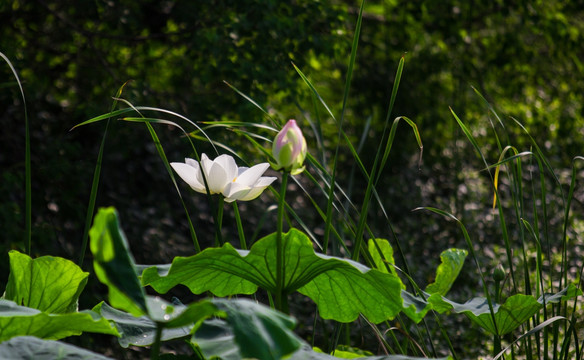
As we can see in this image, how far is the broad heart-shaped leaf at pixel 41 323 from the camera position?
0.66 metres

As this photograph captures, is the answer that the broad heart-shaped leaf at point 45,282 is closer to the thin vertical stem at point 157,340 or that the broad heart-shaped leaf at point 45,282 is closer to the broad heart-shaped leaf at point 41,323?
the broad heart-shaped leaf at point 41,323

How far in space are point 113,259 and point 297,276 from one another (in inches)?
14.1

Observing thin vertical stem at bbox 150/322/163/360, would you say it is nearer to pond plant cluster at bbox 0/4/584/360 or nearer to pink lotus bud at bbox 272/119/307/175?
pond plant cluster at bbox 0/4/584/360

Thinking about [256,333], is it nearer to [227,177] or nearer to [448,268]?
[227,177]

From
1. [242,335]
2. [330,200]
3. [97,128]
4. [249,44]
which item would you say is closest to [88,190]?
[97,128]

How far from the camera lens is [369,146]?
378 cm

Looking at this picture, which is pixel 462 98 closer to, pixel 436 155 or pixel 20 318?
pixel 436 155

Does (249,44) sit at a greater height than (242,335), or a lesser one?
lesser

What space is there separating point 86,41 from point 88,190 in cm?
60

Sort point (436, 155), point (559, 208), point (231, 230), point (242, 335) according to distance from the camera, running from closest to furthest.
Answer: point (242, 335), point (231, 230), point (559, 208), point (436, 155)

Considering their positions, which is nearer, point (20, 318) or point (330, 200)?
point (20, 318)

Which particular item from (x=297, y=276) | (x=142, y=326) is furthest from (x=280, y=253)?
(x=142, y=326)

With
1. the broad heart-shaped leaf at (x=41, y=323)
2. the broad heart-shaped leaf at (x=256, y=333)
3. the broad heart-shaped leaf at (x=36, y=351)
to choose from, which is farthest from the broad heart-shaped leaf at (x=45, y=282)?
the broad heart-shaped leaf at (x=256, y=333)

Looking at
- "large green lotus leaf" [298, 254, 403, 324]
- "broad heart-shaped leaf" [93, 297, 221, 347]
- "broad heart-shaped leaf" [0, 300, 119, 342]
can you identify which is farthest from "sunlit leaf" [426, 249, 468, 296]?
"broad heart-shaped leaf" [0, 300, 119, 342]
